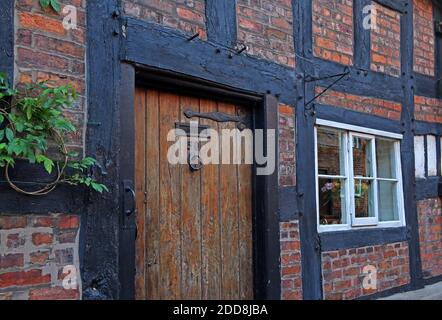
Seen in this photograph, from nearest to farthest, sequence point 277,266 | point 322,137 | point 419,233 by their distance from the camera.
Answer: point 277,266 < point 322,137 < point 419,233

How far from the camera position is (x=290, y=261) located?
183 inches

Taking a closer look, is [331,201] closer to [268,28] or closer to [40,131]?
[268,28]

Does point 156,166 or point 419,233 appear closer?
point 156,166

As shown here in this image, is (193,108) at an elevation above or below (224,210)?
above

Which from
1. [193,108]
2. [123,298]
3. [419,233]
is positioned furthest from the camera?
[419,233]

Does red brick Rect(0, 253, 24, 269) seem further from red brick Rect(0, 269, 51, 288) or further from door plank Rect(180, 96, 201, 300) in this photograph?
door plank Rect(180, 96, 201, 300)

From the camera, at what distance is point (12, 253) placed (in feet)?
9.50

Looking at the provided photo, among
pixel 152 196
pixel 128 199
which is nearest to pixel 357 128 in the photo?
pixel 152 196

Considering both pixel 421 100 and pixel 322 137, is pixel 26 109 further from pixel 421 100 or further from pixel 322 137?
pixel 421 100

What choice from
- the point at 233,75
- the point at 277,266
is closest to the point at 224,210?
the point at 277,266

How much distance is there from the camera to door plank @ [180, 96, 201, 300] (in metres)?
3.96

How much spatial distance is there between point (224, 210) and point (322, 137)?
1.55 meters

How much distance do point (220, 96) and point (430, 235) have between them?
385 centimetres

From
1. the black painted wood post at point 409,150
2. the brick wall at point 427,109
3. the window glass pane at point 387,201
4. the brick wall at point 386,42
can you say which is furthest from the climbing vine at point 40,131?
the brick wall at point 427,109
